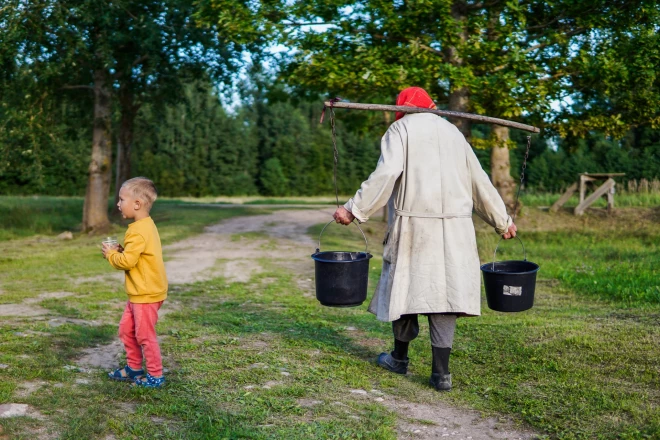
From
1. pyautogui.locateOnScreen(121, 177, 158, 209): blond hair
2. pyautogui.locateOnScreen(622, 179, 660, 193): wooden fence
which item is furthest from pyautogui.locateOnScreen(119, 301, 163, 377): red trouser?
pyautogui.locateOnScreen(622, 179, 660, 193): wooden fence

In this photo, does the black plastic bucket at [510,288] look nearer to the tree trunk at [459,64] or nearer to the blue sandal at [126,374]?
the blue sandal at [126,374]

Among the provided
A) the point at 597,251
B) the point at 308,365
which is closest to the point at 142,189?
the point at 308,365

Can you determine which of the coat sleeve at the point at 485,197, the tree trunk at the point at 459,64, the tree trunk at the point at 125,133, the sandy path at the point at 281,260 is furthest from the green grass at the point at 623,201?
the coat sleeve at the point at 485,197

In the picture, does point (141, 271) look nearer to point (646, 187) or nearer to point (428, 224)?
point (428, 224)

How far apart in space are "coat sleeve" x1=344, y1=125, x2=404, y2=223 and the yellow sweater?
1431mm

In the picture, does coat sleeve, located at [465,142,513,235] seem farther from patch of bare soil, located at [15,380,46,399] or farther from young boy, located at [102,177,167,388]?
patch of bare soil, located at [15,380,46,399]

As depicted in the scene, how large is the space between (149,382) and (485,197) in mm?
2844

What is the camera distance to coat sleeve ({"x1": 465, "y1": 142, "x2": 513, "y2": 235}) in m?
5.57

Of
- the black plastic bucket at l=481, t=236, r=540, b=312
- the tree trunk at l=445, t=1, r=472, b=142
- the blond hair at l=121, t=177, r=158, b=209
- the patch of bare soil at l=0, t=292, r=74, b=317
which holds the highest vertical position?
the tree trunk at l=445, t=1, r=472, b=142

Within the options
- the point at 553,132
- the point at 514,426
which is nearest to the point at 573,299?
the point at 514,426

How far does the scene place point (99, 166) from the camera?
2019cm

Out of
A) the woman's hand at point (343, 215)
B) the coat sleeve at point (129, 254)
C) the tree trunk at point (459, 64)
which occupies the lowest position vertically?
the coat sleeve at point (129, 254)

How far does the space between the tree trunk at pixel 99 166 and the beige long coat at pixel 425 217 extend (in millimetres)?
15826

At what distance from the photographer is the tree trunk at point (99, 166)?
65.1 ft
